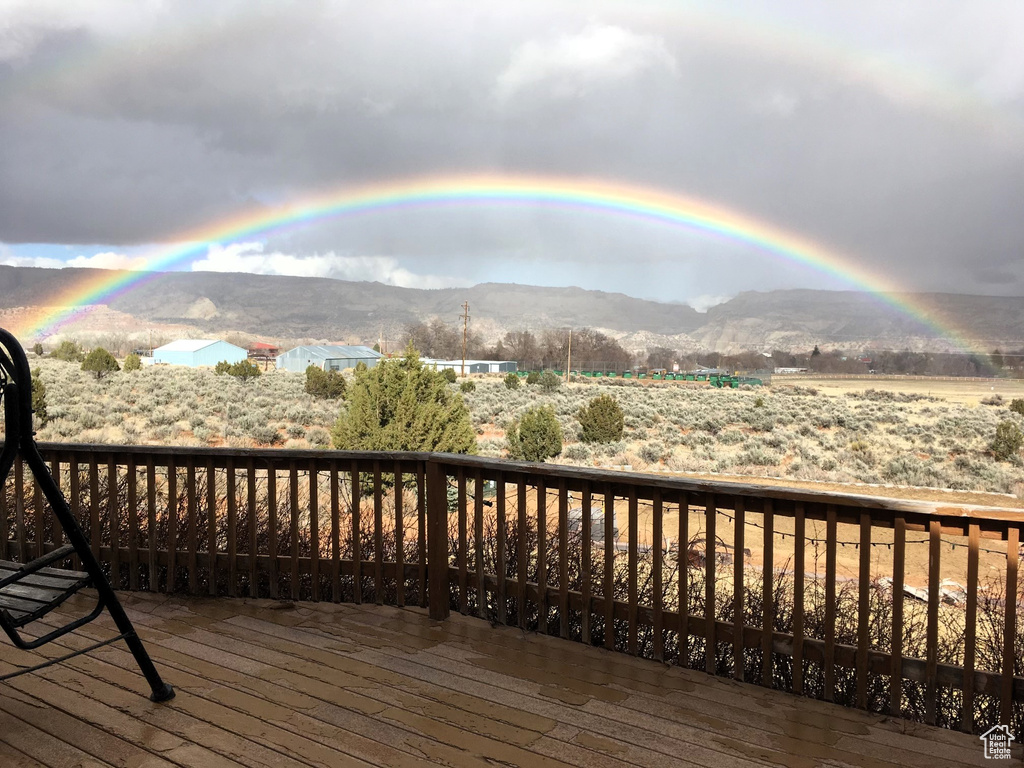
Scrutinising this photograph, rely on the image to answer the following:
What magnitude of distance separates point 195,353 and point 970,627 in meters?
79.6

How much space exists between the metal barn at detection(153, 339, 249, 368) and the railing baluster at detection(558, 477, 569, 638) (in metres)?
73.0

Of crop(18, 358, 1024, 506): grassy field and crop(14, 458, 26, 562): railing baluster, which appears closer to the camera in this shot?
crop(14, 458, 26, 562): railing baluster

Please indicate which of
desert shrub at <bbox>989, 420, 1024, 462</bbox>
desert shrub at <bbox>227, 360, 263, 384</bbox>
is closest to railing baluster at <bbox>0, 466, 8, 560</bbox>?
desert shrub at <bbox>989, 420, 1024, 462</bbox>

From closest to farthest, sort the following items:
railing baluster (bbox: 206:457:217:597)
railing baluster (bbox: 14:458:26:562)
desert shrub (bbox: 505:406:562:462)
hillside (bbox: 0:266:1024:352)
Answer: railing baluster (bbox: 206:457:217:597), railing baluster (bbox: 14:458:26:562), desert shrub (bbox: 505:406:562:462), hillside (bbox: 0:266:1024:352)

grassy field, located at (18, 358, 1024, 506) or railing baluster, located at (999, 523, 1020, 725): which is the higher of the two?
railing baluster, located at (999, 523, 1020, 725)

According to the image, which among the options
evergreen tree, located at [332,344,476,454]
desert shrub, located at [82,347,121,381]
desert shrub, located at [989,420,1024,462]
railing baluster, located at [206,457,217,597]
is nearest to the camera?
railing baluster, located at [206,457,217,597]

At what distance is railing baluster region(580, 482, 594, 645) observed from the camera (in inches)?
148

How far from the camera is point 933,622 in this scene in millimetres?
3002

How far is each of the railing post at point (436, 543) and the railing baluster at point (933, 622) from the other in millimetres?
2389

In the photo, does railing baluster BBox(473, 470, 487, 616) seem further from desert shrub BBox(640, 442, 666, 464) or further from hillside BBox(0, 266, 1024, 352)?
hillside BBox(0, 266, 1024, 352)

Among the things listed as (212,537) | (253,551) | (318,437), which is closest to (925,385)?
(318,437)

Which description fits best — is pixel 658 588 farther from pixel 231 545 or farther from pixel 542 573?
pixel 231 545

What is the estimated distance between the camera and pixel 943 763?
A: 2.76 metres

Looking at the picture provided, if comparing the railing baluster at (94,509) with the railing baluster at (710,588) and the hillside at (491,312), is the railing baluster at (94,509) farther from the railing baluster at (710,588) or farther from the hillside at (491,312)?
the hillside at (491,312)
